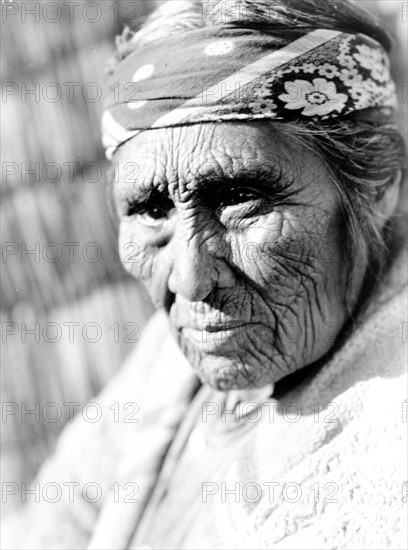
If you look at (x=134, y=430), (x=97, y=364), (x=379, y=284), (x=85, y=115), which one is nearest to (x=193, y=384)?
(x=134, y=430)

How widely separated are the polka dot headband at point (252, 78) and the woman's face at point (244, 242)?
0.04 m

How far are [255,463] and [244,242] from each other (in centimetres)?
46

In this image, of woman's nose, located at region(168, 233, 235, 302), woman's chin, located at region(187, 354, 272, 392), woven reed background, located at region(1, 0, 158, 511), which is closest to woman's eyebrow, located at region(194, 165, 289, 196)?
woman's nose, located at region(168, 233, 235, 302)

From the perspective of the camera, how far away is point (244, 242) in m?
1.49

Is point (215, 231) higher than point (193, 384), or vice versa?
point (215, 231)

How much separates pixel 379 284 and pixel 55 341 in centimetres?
151

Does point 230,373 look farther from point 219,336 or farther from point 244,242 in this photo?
point 244,242

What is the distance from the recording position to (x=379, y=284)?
5.32 feet

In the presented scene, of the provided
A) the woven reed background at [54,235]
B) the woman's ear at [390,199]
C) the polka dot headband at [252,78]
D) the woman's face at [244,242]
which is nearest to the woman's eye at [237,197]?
the woman's face at [244,242]

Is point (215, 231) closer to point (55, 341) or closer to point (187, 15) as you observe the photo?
point (187, 15)

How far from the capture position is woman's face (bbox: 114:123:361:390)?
1454 millimetres

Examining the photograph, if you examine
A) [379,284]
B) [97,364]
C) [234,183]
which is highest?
[234,183]

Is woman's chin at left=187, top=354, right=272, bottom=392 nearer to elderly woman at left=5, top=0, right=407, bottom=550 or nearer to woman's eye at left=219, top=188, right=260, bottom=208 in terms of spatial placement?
elderly woman at left=5, top=0, right=407, bottom=550

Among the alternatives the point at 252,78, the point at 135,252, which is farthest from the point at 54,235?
the point at 252,78
